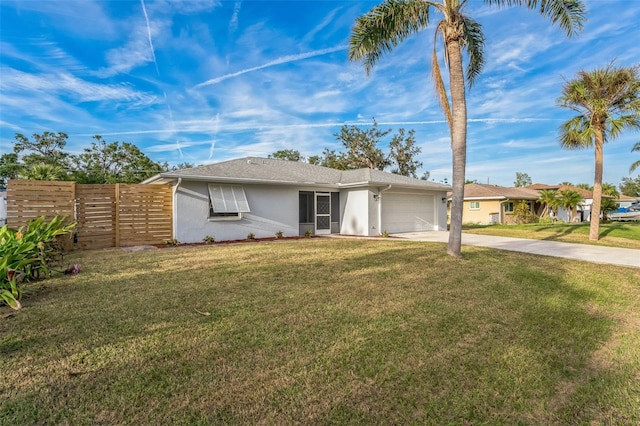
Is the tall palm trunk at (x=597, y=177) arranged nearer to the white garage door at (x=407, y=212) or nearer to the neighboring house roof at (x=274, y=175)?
the neighboring house roof at (x=274, y=175)

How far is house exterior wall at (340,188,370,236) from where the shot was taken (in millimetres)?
16359

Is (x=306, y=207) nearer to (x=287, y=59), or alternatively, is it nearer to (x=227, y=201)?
(x=227, y=201)

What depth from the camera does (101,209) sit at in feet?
38.8

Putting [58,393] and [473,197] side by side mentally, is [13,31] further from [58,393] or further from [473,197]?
[473,197]

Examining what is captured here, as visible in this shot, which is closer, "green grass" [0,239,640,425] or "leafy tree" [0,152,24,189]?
"green grass" [0,239,640,425]

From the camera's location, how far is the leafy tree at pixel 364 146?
120 feet

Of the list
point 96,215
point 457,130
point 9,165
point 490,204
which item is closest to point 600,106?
point 457,130

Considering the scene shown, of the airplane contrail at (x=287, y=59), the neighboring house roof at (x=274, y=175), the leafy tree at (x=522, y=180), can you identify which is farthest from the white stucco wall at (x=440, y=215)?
the leafy tree at (x=522, y=180)

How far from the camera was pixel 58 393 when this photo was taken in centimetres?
269

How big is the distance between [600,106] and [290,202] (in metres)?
15.6

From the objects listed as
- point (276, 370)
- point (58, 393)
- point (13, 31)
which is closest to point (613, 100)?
point (276, 370)

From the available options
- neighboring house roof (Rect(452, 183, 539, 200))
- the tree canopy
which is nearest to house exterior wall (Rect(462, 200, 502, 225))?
neighboring house roof (Rect(452, 183, 539, 200))

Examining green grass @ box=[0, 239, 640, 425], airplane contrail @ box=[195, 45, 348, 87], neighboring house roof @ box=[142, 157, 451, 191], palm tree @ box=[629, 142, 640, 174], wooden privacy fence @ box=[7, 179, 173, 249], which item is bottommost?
green grass @ box=[0, 239, 640, 425]

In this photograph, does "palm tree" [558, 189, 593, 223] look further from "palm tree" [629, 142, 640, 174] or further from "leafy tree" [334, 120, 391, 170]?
"leafy tree" [334, 120, 391, 170]
